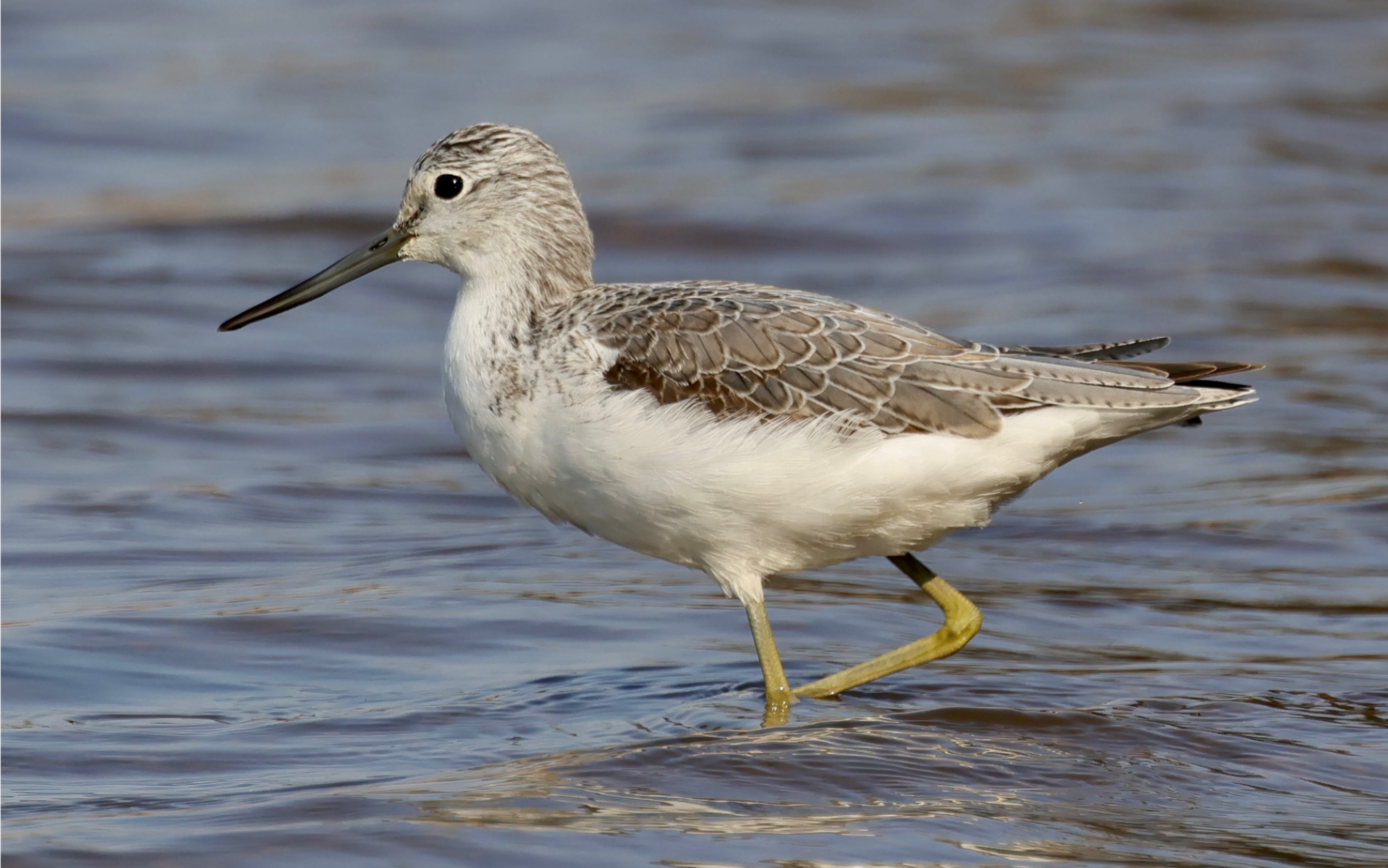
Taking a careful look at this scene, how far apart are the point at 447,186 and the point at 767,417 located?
1833mm

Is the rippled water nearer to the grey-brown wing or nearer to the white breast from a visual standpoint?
the white breast

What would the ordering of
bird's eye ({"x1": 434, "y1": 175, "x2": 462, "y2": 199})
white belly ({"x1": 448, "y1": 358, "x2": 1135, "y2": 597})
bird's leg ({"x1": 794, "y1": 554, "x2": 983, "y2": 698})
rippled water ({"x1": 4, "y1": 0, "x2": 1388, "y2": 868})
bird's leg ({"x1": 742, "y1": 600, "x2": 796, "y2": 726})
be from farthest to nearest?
bird's eye ({"x1": 434, "y1": 175, "x2": 462, "y2": 199}) → bird's leg ({"x1": 794, "y1": 554, "x2": 983, "y2": 698}) → bird's leg ({"x1": 742, "y1": 600, "x2": 796, "y2": 726}) → white belly ({"x1": 448, "y1": 358, "x2": 1135, "y2": 597}) → rippled water ({"x1": 4, "y1": 0, "x2": 1388, "y2": 868})

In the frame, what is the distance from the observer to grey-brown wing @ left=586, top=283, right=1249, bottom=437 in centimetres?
704

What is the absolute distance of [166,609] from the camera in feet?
28.3

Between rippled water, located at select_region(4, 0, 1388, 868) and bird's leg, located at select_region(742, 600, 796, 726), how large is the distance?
0.36 m

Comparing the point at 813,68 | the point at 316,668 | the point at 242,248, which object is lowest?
the point at 316,668

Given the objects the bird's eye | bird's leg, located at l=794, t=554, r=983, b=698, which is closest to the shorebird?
bird's leg, located at l=794, t=554, r=983, b=698

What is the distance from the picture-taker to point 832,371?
7.13m

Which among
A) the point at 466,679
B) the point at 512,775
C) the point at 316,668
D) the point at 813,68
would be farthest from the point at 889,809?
the point at 813,68

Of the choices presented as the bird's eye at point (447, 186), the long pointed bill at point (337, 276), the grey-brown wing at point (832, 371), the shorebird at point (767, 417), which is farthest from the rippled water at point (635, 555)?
the bird's eye at point (447, 186)

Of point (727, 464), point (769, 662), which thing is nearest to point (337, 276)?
point (727, 464)

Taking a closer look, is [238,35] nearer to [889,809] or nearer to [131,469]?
[131,469]

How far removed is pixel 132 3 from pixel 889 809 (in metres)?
17.2

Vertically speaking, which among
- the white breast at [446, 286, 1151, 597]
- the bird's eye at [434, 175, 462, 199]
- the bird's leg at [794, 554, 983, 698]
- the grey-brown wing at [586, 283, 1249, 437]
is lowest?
the bird's leg at [794, 554, 983, 698]
